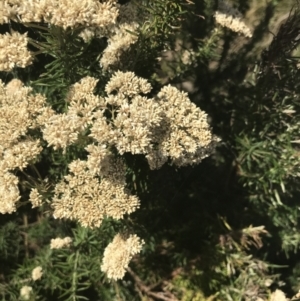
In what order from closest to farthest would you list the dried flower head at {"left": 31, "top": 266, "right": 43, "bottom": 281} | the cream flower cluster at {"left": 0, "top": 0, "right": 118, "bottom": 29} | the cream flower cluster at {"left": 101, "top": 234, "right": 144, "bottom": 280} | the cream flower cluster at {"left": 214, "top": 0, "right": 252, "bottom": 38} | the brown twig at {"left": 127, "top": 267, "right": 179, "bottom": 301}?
the cream flower cluster at {"left": 0, "top": 0, "right": 118, "bottom": 29}, the cream flower cluster at {"left": 101, "top": 234, "right": 144, "bottom": 280}, the cream flower cluster at {"left": 214, "top": 0, "right": 252, "bottom": 38}, the dried flower head at {"left": 31, "top": 266, "right": 43, "bottom": 281}, the brown twig at {"left": 127, "top": 267, "right": 179, "bottom": 301}

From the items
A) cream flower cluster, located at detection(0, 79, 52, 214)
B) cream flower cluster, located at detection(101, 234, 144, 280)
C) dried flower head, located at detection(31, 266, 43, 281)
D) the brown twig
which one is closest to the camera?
cream flower cluster, located at detection(0, 79, 52, 214)

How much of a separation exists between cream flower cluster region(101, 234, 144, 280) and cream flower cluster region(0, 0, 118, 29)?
2.31ft

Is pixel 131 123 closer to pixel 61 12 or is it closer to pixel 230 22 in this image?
pixel 61 12

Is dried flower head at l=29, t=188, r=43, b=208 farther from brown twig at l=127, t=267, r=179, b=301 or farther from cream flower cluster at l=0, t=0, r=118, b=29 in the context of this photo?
brown twig at l=127, t=267, r=179, b=301

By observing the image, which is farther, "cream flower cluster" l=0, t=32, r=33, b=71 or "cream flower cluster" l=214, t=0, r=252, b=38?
"cream flower cluster" l=214, t=0, r=252, b=38

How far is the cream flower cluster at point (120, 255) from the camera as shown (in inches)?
56.6

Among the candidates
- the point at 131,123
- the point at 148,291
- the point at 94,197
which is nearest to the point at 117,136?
the point at 131,123

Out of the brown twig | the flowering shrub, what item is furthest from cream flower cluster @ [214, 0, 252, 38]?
the brown twig

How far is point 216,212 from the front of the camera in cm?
232

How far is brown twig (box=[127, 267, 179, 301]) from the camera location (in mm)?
2123

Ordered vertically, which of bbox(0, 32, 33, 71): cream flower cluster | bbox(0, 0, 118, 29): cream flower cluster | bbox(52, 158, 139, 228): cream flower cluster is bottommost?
bbox(52, 158, 139, 228): cream flower cluster

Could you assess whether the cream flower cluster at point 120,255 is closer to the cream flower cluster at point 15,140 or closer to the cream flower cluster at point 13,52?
the cream flower cluster at point 15,140

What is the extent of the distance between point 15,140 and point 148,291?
117cm

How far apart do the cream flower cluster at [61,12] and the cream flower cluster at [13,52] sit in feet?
0.18
